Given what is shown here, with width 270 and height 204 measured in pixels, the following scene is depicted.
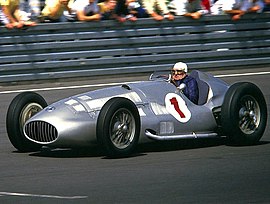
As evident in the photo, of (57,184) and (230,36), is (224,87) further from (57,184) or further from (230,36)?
(230,36)

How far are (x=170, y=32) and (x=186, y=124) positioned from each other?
310 inches

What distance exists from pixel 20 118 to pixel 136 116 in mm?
1393

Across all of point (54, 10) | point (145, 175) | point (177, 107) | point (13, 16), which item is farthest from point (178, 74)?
point (54, 10)

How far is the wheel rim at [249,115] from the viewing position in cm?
1080

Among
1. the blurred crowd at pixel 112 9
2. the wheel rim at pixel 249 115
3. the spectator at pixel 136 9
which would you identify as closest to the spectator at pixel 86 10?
the blurred crowd at pixel 112 9

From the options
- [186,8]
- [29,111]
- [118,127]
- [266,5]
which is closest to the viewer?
[118,127]

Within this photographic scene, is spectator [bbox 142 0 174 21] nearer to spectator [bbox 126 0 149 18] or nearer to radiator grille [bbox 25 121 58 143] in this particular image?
spectator [bbox 126 0 149 18]

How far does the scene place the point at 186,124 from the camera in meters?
10.5

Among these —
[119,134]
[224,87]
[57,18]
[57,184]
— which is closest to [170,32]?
[57,18]

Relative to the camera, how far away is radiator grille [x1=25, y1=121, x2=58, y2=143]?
387 inches

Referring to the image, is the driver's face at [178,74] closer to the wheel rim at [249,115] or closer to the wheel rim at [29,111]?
the wheel rim at [249,115]

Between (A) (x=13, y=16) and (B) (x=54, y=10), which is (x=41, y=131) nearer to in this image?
(A) (x=13, y=16)

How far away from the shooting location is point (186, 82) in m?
10.9

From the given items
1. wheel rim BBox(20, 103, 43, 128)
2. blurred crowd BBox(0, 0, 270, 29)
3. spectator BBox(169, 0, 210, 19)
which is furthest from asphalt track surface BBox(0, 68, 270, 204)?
spectator BBox(169, 0, 210, 19)
